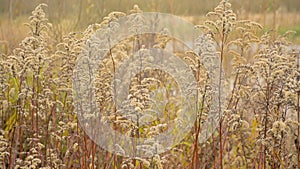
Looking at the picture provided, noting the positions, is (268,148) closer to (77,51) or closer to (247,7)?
(77,51)

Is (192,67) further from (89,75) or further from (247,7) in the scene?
(247,7)

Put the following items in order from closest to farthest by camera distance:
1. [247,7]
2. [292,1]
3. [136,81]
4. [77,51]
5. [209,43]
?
[209,43]
[77,51]
[136,81]
[247,7]
[292,1]

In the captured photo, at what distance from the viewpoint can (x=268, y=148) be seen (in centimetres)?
305

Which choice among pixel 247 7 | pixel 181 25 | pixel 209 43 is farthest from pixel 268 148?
pixel 181 25

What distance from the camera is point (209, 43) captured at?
8.93 ft

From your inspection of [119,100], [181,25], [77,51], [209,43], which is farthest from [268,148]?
[181,25]

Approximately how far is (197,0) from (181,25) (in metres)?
0.53

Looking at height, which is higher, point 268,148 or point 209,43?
point 209,43

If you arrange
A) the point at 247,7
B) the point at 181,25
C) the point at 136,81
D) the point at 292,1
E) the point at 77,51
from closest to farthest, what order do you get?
the point at 77,51, the point at 136,81, the point at 247,7, the point at 181,25, the point at 292,1

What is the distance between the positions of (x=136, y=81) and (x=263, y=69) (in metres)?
0.83

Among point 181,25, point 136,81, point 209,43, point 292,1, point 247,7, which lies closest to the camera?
point 209,43

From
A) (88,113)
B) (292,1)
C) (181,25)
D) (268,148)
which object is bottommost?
(268,148)

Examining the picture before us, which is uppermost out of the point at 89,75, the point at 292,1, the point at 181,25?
the point at 292,1

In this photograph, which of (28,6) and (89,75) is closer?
(89,75)
